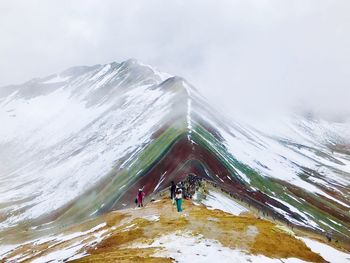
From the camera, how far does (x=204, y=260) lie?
33.6m

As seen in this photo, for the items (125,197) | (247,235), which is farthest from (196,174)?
(247,235)

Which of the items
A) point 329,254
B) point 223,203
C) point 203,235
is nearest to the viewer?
point 203,235

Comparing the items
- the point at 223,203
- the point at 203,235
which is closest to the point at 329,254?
the point at 203,235

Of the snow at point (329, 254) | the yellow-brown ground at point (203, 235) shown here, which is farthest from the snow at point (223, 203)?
the snow at point (329, 254)

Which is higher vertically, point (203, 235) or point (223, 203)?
point (203, 235)

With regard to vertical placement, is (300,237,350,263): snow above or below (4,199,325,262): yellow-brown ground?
below

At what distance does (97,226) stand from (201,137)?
94844mm

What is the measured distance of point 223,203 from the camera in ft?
284

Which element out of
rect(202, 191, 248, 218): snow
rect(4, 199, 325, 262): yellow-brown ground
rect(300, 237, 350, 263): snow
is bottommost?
rect(202, 191, 248, 218): snow

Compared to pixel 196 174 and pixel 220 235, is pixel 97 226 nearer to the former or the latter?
pixel 220 235

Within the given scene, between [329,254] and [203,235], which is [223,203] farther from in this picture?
[203,235]

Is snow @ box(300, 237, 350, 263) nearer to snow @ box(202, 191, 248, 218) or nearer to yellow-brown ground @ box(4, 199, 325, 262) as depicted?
yellow-brown ground @ box(4, 199, 325, 262)

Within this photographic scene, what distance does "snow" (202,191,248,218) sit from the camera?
81750 mm

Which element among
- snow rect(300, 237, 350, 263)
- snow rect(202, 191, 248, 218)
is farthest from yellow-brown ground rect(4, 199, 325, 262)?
snow rect(202, 191, 248, 218)
